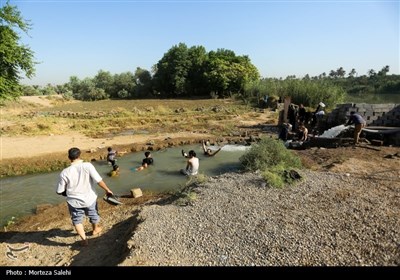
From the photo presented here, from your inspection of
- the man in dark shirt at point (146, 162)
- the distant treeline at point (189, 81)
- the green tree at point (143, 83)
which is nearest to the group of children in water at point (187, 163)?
the man in dark shirt at point (146, 162)

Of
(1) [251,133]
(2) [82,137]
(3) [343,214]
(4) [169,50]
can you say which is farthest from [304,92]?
(4) [169,50]

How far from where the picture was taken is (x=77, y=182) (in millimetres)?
5637

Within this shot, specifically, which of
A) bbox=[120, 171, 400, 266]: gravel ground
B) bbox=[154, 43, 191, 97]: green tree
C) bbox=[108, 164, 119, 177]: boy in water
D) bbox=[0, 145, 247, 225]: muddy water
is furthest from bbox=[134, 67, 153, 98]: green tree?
bbox=[120, 171, 400, 266]: gravel ground

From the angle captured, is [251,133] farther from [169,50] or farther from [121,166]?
[169,50]

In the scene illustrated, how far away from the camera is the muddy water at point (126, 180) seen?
33.7 feet

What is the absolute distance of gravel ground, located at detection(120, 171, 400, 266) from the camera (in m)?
4.61

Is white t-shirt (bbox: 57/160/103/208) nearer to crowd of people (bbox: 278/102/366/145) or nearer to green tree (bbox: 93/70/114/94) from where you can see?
crowd of people (bbox: 278/102/366/145)

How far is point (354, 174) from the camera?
8.95 metres

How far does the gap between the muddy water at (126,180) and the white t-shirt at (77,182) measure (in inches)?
154

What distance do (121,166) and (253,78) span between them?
38.9m

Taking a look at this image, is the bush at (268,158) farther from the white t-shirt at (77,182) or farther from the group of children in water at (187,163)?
the white t-shirt at (77,182)

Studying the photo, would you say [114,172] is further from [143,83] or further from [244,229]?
[143,83]

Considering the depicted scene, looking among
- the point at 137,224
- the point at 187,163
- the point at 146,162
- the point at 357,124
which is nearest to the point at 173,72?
the point at 146,162

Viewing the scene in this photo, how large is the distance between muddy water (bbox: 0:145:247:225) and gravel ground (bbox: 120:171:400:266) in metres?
2.92
